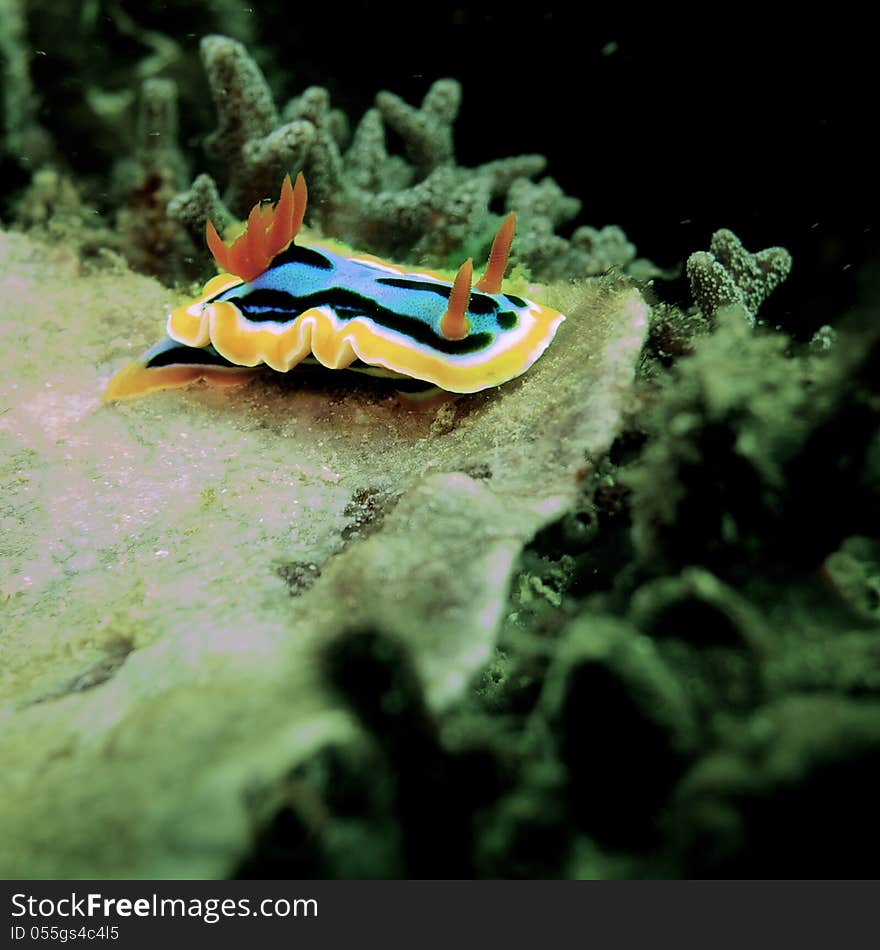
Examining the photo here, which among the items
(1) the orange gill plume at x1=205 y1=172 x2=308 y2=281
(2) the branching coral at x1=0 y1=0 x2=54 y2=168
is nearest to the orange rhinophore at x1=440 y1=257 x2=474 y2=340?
(1) the orange gill plume at x1=205 y1=172 x2=308 y2=281

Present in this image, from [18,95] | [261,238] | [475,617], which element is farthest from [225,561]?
[18,95]

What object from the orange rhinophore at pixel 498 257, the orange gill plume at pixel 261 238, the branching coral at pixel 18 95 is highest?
the orange rhinophore at pixel 498 257

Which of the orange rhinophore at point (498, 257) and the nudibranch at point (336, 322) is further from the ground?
the orange rhinophore at point (498, 257)

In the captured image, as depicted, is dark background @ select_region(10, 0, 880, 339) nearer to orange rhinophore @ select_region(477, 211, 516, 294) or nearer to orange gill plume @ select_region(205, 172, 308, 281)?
orange gill plume @ select_region(205, 172, 308, 281)

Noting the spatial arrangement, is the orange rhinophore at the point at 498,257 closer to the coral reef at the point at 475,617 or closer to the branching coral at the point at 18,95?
the coral reef at the point at 475,617

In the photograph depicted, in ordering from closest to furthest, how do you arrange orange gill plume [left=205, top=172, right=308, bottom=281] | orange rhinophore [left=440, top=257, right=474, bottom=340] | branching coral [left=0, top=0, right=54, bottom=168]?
orange rhinophore [left=440, top=257, right=474, bottom=340]
orange gill plume [left=205, top=172, right=308, bottom=281]
branching coral [left=0, top=0, right=54, bottom=168]

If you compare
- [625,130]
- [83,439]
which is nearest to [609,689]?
A: [83,439]

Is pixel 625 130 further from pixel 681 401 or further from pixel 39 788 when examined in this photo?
pixel 39 788

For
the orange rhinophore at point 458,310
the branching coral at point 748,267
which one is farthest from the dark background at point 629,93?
the orange rhinophore at point 458,310
